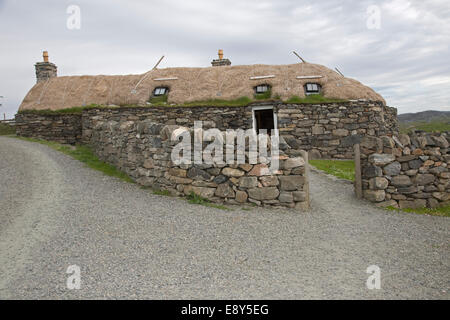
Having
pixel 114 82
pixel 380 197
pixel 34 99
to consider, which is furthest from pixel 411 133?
pixel 34 99

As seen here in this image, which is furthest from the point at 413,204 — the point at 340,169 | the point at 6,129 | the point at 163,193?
the point at 6,129

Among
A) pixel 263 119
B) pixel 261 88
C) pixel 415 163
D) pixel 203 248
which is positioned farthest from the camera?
pixel 263 119

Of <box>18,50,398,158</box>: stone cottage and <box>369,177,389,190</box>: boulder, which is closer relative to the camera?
<box>369,177,389,190</box>: boulder

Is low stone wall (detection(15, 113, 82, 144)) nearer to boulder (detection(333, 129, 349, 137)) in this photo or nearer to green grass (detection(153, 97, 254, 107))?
green grass (detection(153, 97, 254, 107))

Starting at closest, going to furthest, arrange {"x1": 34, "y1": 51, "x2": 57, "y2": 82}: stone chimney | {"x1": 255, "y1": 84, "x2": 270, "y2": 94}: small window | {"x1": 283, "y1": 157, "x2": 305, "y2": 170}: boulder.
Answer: {"x1": 283, "y1": 157, "x2": 305, "y2": 170}: boulder < {"x1": 255, "y1": 84, "x2": 270, "y2": 94}: small window < {"x1": 34, "y1": 51, "x2": 57, "y2": 82}: stone chimney

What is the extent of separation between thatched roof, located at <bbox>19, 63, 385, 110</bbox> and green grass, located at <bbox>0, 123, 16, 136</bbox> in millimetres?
3268

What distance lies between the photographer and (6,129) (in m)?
22.1

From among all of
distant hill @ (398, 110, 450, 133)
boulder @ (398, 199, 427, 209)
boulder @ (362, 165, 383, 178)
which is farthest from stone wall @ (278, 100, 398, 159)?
boulder @ (398, 199, 427, 209)

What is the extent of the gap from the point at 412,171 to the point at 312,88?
10.1 m

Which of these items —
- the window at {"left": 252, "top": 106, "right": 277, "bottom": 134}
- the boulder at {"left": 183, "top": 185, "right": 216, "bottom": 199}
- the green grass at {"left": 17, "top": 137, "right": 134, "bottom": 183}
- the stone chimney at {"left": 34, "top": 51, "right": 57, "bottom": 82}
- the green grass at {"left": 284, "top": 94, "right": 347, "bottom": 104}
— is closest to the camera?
the boulder at {"left": 183, "top": 185, "right": 216, "bottom": 199}

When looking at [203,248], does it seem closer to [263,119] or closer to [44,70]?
[263,119]

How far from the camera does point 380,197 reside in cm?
871

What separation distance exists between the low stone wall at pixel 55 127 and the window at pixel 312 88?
13.5m

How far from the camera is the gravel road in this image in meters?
4.12
